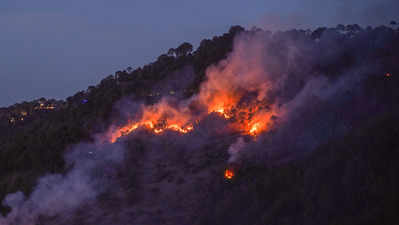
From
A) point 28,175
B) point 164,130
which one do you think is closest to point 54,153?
point 28,175

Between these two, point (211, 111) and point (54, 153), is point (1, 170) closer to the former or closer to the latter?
point (54, 153)

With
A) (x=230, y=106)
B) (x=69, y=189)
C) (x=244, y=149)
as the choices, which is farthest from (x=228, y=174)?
(x=230, y=106)

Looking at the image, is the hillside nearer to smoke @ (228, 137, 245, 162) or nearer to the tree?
smoke @ (228, 137, 245, 162)

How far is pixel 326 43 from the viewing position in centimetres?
2459

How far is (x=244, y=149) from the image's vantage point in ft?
48.2

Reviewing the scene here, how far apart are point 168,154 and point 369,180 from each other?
985cm

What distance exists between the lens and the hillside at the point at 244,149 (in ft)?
31.6

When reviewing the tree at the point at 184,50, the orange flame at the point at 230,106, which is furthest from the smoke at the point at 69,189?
the tree at the point at 184,50

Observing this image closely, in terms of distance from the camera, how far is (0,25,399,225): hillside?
9641 mm

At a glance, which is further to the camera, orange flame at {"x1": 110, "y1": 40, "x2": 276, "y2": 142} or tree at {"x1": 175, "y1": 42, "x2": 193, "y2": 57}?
tree at {"x1": 175, "y1": 42, "x2": 193, "y2": 57}

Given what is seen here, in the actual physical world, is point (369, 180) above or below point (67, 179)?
below

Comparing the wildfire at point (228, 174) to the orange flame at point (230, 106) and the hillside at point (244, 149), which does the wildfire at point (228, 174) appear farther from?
the orange flame at point (230, 106)

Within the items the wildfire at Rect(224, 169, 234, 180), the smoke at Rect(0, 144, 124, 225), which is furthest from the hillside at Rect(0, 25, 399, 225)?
the wildfire at Rect(224, 169, 234, 180)

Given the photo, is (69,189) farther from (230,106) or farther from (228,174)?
(230,106)
